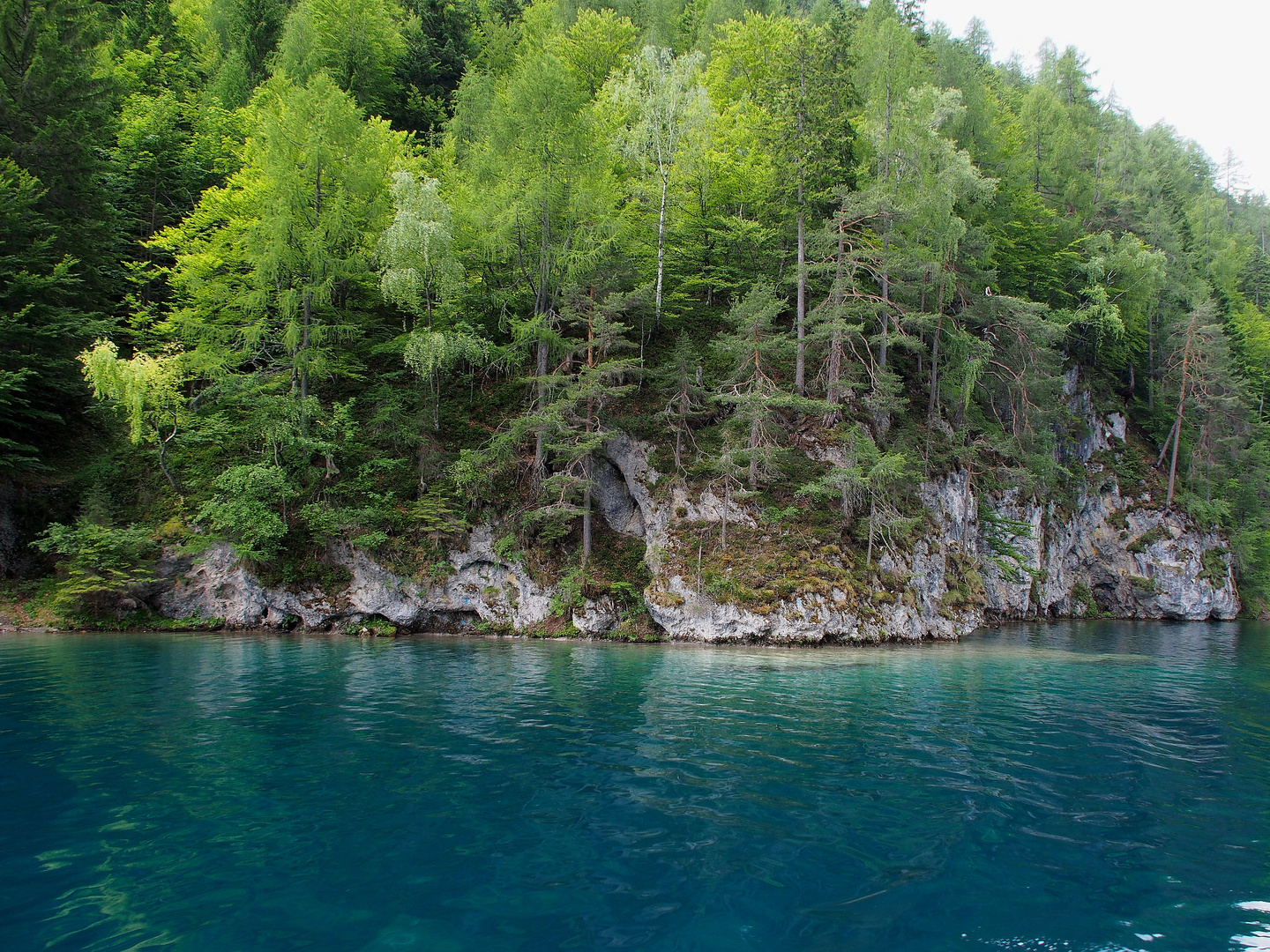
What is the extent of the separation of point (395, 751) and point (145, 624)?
58.4 ft

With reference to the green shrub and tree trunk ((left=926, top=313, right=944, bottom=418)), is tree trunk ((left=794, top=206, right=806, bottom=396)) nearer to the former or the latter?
tree trunk ((left=926, top=313, right=944, bottom=418))

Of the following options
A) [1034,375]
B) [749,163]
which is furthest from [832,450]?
[749,163]

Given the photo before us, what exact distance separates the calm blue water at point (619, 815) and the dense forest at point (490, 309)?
10744 mm

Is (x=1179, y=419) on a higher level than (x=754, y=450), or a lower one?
higher

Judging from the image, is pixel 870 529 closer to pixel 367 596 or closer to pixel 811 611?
pixel 811 611

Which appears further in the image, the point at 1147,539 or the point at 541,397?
the point at 1147,539

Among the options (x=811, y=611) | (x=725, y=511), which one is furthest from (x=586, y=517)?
(x=811, y=611)

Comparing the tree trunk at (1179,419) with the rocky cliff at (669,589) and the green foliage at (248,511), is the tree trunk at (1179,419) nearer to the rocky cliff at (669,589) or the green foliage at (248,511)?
the rocky cliff at (669,589)

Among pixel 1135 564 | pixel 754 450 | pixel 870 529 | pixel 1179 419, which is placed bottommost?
pixel 1135 564

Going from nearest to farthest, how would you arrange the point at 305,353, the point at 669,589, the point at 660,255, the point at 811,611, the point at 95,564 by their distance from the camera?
the point at 95,564, the point at 811,611, the point at 669,589, the point at 305,353, the point at 660,255

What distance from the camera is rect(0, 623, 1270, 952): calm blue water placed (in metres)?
4.38

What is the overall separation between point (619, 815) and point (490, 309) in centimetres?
2372

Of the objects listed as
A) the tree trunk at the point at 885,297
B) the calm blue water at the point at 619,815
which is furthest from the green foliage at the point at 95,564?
the tree trunk at the point at 885,297

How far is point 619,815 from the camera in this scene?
247 inches
